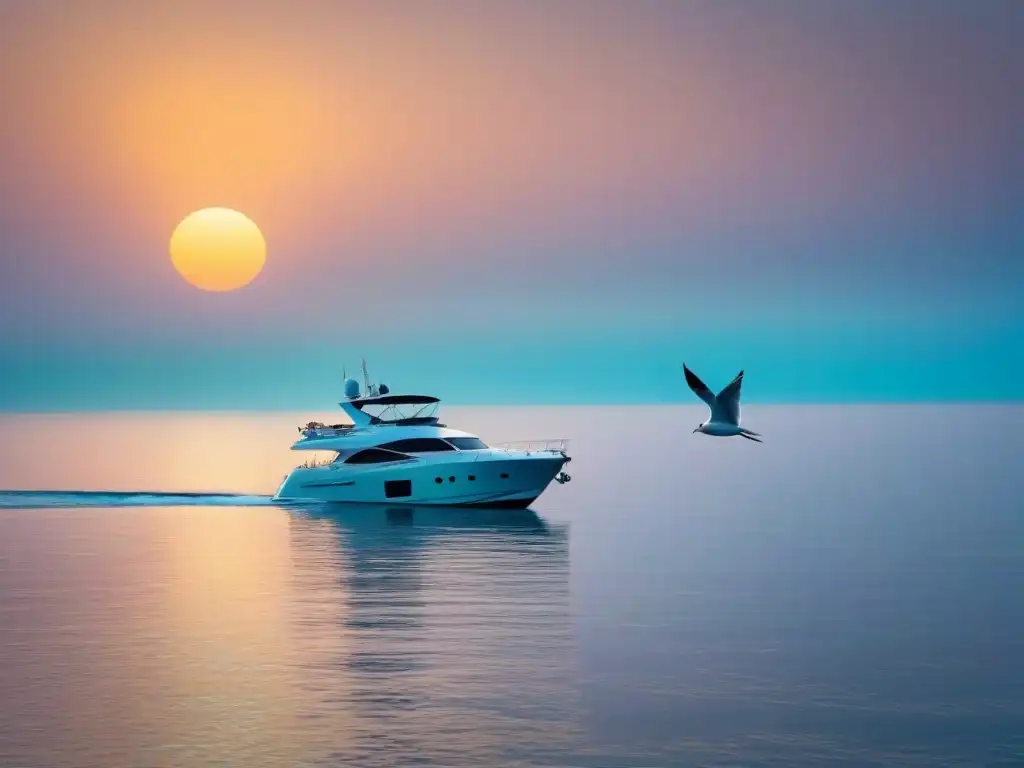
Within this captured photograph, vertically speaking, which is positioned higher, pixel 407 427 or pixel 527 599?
pixel 407 427

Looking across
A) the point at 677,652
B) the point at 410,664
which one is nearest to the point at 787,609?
the point at 677,652

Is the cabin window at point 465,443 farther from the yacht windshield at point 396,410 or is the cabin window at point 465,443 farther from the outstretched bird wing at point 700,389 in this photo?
the outstretched bird wing at point 700,389

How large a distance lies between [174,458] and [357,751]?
395 ft

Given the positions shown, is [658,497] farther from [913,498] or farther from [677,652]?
[677,652]

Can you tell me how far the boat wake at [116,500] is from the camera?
7006 centimetres

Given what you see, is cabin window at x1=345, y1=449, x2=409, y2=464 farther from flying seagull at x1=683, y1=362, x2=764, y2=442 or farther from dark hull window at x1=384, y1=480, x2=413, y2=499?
flying seagull at x1=683, y1=362, x2=764, y2=442

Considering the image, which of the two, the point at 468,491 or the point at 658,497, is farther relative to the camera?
the point at 658,497

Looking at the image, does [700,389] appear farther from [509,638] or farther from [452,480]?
[452,480]

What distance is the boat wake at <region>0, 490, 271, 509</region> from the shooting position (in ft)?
230

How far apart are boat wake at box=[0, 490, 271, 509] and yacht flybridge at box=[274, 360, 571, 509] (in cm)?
660

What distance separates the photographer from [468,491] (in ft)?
206

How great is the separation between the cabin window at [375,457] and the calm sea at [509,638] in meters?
2.91

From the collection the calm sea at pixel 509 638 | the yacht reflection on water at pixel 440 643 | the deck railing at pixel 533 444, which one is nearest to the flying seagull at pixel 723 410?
the calm sea at pixel 509 638

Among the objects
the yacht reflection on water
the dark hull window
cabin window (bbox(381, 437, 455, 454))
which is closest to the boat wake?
the dark hull window
